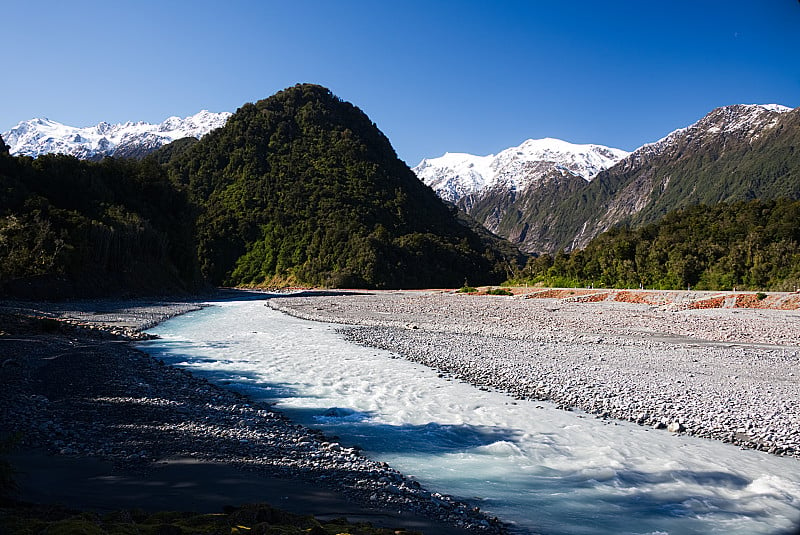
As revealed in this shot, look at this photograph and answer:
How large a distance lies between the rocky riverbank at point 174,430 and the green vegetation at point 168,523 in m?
1.09

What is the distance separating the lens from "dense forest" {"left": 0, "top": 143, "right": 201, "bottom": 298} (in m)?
31.0

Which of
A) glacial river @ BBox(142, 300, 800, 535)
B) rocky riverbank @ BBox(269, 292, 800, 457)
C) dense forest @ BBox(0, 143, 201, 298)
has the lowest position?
glacial river @ BBox(142, 300, 800, 535)

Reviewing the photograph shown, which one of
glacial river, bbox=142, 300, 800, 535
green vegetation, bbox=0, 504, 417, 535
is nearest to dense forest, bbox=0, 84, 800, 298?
glacial river, bbox=142, 300, 800, 535

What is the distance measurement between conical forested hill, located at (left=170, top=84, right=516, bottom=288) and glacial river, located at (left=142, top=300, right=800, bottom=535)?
60112mm

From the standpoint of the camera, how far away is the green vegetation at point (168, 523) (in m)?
3.01

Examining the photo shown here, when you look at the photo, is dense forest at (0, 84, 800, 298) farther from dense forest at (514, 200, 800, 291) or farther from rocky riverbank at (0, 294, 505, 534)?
rocky riverbank at (0, 294, 505, 534)

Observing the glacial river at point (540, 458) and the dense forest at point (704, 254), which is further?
the dense forest at point (704, 254)

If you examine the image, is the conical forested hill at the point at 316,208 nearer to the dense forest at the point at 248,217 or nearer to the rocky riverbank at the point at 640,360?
the dense forest at the point at 248,217

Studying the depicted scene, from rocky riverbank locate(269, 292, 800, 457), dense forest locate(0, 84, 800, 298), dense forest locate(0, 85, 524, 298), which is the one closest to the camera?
rocky riverbank locate(269, 292, 800, 457)

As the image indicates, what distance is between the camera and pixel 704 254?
1529 inches

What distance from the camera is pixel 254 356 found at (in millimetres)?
14977

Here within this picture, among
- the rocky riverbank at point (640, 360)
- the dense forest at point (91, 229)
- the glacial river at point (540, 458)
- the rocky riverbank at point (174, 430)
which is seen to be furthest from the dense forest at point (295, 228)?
the glacial river at point (540, 458)

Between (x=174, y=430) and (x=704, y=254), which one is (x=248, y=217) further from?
(x=174, y=430)

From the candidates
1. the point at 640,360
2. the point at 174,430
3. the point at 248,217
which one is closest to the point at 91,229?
the point at 174,430
